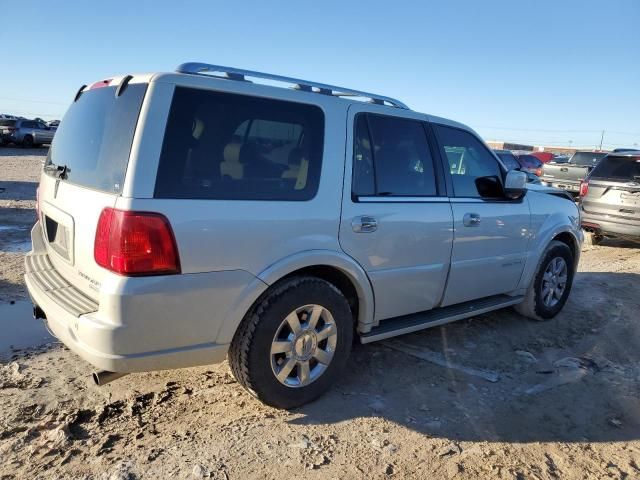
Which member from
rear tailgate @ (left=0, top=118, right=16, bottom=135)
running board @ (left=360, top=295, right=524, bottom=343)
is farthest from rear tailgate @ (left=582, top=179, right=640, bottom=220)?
rear tailgate @ (left=0, top=118, right=16, bottom=135)

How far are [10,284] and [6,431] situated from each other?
116 inches

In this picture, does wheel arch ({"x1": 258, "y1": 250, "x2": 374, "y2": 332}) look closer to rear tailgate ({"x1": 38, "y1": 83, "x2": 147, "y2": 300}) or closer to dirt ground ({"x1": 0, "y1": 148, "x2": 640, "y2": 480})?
dirt ground ({"x1": 0, "y1": 148, "x2": 640, "y2": 480})

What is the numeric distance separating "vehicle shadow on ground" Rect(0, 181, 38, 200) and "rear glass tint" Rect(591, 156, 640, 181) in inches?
466

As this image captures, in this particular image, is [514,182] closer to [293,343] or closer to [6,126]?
[293,343]

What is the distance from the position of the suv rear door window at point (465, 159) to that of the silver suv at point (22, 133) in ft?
98.8

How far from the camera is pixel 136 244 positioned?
2.47 m

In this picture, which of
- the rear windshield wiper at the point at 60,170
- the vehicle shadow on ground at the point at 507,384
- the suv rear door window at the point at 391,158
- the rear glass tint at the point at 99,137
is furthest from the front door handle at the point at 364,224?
the rear windshield wiper at the point at 60,170

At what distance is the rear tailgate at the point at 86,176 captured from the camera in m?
2.62

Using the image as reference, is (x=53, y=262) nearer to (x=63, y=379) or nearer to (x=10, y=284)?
(x=63, y=379)

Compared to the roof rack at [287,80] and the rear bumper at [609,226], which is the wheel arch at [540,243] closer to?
the roof rack at [287,80]

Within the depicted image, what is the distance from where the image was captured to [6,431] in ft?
9.35

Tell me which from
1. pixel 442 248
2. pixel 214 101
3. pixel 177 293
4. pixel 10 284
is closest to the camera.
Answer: pixel 177 293

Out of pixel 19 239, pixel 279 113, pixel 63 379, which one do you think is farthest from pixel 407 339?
pixel 19 239

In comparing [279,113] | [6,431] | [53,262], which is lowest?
[6,431]
